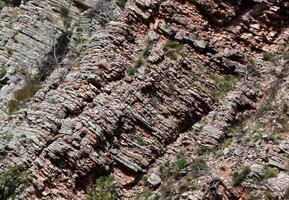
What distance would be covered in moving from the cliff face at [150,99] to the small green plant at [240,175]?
27 mm

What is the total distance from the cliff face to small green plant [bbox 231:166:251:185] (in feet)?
0.09

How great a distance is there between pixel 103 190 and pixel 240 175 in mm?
4060

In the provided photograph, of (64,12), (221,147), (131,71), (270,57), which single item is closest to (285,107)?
(221,147)

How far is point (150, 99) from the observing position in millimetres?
18703

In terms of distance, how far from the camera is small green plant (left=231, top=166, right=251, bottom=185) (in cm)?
1564

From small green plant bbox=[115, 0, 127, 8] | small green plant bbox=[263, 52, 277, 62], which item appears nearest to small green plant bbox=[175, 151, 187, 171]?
small green plant bbox=[263, 52, 277, 62]

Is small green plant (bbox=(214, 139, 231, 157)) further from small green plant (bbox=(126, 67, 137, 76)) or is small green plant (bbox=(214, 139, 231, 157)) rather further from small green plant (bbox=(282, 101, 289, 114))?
small green plant (bbox=(126, 67, 137, 76))

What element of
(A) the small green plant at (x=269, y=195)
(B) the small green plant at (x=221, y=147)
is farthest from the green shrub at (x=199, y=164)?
(A) the small green plant at (x=269, y=195)

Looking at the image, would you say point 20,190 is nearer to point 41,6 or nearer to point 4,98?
point 4,98

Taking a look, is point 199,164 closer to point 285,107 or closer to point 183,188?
point 183,188

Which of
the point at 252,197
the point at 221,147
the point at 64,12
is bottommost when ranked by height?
the point at 252,197

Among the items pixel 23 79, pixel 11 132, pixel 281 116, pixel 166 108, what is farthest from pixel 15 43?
pixel 281 116

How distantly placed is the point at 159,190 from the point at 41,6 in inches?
377

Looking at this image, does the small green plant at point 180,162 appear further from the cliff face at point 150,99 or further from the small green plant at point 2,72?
the small green plant at point 2,72
